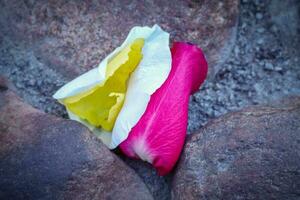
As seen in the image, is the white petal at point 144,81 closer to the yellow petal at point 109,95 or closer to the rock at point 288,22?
the yellow petal at point 109,95

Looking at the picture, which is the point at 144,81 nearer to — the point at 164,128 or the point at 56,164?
the point at 164,128

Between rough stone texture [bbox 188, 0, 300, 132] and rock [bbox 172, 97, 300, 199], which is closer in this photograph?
rock [bbox 172, 97, 300, 199]

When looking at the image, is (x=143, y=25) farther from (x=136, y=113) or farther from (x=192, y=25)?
(x=136, y=113)

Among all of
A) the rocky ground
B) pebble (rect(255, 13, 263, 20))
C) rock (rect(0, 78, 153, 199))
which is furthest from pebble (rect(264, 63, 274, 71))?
rock (rect(0, 78, 153, 199))

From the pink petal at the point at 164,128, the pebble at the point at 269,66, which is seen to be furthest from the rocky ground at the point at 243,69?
the pink petal at the point at 164,128

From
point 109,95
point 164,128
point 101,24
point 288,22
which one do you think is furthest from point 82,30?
point 288,22

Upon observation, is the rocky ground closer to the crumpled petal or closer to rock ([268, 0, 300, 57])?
rock ([268, 0, 300, 57])

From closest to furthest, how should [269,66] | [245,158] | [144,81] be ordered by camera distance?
[245,158] → [144,81] → [269,66]
